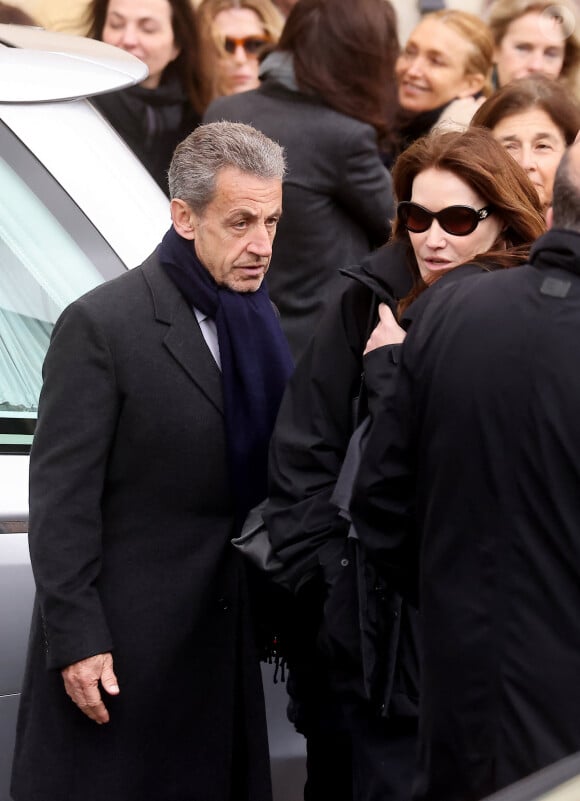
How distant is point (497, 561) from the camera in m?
2.23

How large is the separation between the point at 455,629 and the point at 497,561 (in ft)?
0.47

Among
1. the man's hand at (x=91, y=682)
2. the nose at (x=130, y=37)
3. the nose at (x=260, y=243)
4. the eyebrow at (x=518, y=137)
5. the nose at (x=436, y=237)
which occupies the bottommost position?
the man's hand at (x=91, y=682)

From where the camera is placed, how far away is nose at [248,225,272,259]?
9.31ft

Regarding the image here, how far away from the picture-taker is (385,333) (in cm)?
266

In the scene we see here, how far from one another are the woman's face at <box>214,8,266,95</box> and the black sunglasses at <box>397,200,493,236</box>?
333 centimetres

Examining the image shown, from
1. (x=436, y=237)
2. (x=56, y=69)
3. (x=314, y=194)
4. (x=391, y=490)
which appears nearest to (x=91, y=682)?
(x=391, y=490)

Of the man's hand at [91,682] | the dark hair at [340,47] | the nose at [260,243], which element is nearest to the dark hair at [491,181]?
the nose at [260,243]

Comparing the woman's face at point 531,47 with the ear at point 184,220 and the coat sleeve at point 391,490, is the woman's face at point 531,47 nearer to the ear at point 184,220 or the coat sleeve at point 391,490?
the ear at point 184,220

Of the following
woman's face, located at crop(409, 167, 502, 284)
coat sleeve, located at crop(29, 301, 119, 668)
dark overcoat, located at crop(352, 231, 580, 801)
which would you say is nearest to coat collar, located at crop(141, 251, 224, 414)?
coat sleeve, located at crop(29, 301, 119, 668)

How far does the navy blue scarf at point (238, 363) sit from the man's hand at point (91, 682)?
0.39 metres

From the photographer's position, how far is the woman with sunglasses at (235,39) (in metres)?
5.88

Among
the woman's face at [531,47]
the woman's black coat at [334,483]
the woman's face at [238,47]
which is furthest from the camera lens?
the woman's face at [531,47]

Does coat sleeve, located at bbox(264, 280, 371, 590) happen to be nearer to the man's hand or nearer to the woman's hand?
the woman's hand

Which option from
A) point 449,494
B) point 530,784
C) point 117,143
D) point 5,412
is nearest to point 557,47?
point 117,143
